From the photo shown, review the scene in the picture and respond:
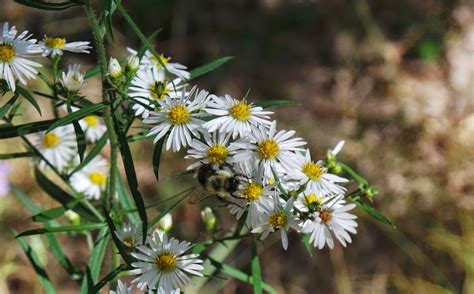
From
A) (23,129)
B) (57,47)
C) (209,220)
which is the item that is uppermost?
(57,47)

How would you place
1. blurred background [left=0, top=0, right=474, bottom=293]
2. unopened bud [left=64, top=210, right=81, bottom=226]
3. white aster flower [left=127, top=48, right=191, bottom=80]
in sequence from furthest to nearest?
1. blurred background [left=0, top=0, right=474, bottom=293]
2. unopened bud [left=64, top=210, right=81, bottom=226]
3. white aster flower [left=127, top=48, right=191, bottom=80]

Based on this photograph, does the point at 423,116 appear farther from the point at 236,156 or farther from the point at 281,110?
the point at 236,156

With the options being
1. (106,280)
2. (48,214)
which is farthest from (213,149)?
(48,214)

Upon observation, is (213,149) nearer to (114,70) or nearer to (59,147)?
(114,70)

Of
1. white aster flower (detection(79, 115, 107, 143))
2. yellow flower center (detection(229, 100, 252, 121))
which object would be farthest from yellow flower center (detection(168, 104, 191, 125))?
white aster flower (detection(79, 115, 107, 143))

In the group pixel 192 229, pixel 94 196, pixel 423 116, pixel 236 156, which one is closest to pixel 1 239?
pixel 192 229

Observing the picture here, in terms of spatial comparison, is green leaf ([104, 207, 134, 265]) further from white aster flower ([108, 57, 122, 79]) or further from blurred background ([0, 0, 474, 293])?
blurred background ([0, 0, 474, 293])

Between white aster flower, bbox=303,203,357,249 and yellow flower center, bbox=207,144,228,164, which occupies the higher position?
yellow flower center, bbox=207,144,228,164

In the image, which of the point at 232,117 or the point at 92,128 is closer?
the point at 232,117
